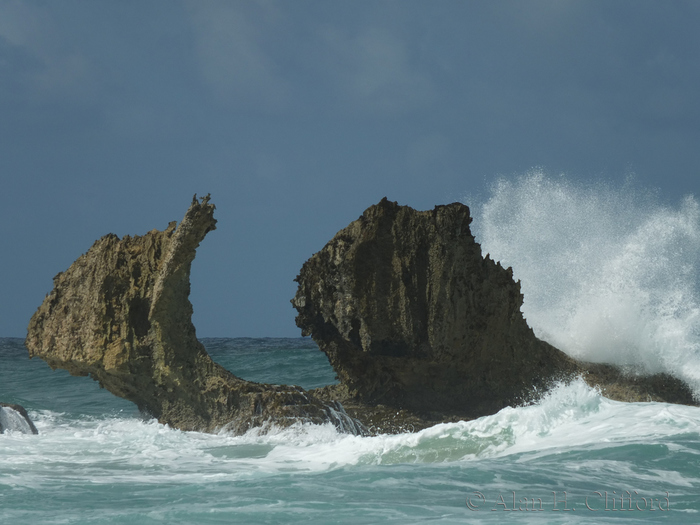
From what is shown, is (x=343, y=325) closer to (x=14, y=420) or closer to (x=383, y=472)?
(x=383, y=472)

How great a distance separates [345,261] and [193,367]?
1.87 meters

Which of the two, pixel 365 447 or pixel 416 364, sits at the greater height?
pixel 416 364

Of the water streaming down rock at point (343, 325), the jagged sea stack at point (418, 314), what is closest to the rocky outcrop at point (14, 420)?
the water streaming down rock at point (343, 325)

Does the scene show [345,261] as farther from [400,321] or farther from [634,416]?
[634,416]

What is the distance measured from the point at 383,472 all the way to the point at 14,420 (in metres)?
4.33

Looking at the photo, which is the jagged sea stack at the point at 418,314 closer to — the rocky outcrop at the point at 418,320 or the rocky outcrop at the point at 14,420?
the rocky outcrop at the point at 418,320

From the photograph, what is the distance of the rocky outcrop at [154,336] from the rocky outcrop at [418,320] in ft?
2.72

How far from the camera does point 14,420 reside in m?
7.23

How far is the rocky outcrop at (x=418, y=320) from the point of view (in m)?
7.04

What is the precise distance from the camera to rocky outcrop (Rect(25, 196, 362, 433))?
6.89m

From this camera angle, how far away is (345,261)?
7020 millimetres

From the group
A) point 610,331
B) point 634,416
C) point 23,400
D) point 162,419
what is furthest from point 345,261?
point 23,400

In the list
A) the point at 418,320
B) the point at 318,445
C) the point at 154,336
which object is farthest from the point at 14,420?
the point at 418,320

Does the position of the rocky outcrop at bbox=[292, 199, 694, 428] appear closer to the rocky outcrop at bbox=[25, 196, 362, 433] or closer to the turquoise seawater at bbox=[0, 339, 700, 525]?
the turquoise seawater at bbox=[0, 339, 700, 525]
